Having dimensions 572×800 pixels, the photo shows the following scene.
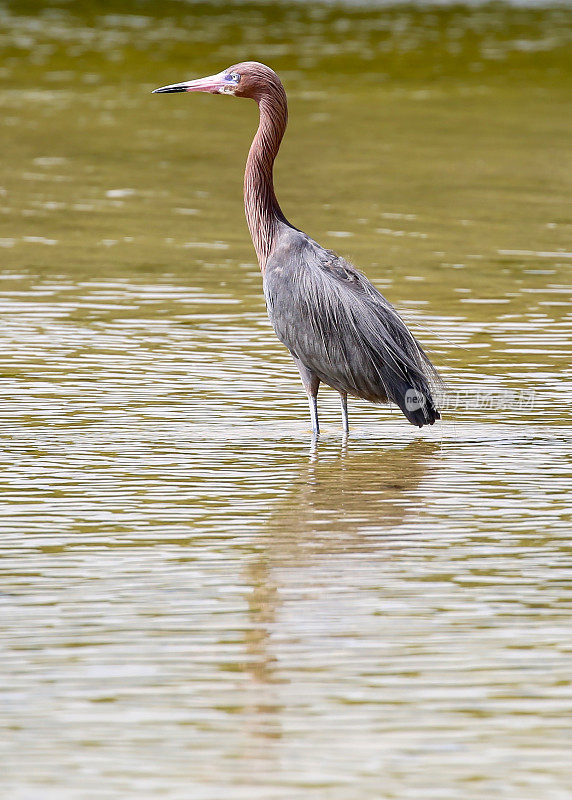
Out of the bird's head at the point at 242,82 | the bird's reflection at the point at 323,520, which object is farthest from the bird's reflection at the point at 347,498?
the bird's head at the point at 242,82

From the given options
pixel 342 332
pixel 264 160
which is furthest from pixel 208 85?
pixel 342 332

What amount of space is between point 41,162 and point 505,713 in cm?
1578

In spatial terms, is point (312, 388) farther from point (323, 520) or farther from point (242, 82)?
point (242, 82)

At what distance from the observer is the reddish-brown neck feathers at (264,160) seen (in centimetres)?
995

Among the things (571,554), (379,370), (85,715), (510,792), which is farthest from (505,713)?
(379,370)

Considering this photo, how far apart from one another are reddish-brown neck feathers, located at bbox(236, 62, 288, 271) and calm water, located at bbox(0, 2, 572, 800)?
112 cm

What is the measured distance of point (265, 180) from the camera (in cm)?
1007

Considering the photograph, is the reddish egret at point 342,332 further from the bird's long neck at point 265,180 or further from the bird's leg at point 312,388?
the bird's long neck at point 265,180

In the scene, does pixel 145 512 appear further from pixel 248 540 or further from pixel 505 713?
pixel 505 713

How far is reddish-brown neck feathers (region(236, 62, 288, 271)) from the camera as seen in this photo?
32.6 ft

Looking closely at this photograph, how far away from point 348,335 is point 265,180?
4.22ft

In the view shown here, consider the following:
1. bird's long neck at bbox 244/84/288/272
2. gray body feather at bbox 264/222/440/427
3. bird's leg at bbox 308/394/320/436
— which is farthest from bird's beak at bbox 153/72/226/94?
bird's leg at bbox 308/394/320/436

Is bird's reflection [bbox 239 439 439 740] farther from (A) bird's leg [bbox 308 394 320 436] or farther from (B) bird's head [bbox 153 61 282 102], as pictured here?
(B) bird's head [bbox 153 61 282 102]

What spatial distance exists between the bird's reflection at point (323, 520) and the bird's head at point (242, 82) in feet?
7.57
